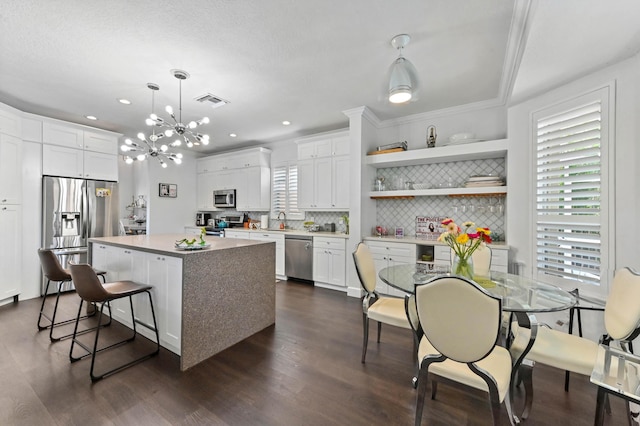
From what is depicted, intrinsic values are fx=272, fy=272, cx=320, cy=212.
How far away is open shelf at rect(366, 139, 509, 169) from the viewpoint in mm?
3480

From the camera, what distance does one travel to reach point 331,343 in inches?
106

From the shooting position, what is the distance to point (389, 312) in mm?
2225

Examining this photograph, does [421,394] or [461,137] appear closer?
[421,394]

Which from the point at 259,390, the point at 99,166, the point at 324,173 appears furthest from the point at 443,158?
the point at 99,166

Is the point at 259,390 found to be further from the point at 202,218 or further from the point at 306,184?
the point at 202,218

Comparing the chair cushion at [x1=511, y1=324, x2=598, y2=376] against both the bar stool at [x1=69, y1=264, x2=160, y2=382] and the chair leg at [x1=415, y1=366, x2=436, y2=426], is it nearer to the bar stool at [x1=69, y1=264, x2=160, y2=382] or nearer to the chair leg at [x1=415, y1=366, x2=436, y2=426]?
the chair leg at [x1=415, y1=366, x2=436, y2=426]

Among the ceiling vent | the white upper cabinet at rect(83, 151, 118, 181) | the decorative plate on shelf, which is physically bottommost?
the decorative plate on shelf

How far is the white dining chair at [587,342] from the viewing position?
1.53 m

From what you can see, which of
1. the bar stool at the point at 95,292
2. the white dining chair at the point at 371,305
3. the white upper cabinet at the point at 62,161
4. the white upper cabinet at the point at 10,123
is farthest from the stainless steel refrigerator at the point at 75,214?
the white dining chair at the point at 371,305

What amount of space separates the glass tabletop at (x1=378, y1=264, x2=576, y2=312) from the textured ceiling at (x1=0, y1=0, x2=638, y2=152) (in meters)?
1.84

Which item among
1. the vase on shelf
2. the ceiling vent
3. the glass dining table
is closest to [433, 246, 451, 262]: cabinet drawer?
the glass dining table

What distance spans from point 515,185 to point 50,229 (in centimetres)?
649

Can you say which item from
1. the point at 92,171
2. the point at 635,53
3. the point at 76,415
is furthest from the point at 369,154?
the point at 92,171

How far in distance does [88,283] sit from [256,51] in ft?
8.07
